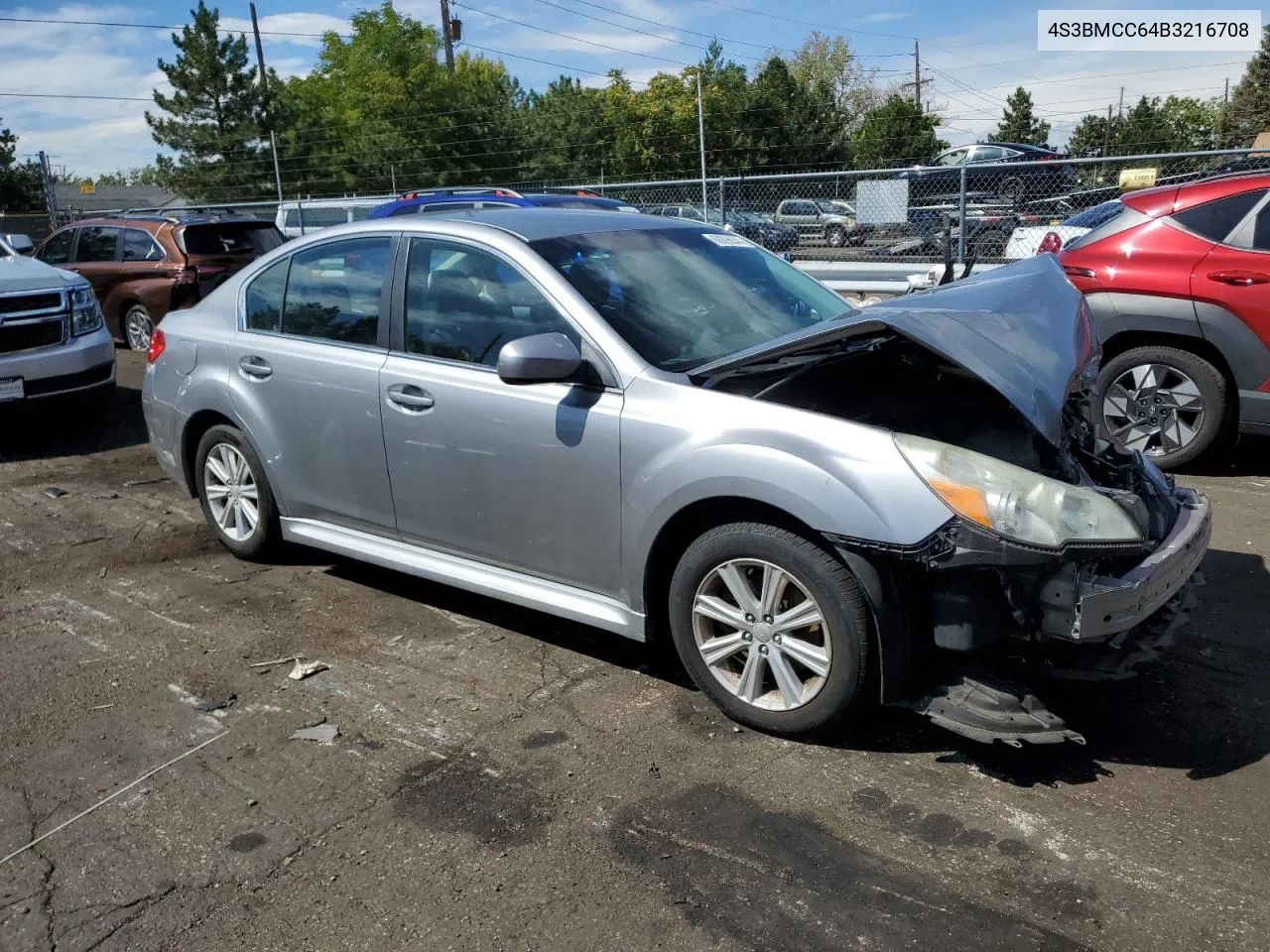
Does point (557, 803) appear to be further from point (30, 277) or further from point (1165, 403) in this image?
point (30, 277)

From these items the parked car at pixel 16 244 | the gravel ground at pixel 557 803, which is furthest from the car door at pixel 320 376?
the parked car at pixel 16 244

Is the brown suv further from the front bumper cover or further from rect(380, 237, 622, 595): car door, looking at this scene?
the front bumper cover

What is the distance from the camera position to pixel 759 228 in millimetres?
14805

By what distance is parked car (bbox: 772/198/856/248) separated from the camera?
13.9 metres

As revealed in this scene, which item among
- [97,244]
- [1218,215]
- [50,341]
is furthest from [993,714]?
[97,244]

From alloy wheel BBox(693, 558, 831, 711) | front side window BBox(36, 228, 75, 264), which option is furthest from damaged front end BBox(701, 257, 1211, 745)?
front side window BBox(36, 228, 75, 264)

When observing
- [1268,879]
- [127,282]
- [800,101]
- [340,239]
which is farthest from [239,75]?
[1268,879]

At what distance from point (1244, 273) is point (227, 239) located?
10569 mm

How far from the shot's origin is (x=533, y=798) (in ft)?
11.0

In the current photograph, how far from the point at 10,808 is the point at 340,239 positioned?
8.54 feet

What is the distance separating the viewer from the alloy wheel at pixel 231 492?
17.5 ft

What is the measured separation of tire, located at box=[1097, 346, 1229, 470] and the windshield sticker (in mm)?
2716

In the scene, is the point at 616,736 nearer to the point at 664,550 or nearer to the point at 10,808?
the point at 664,550

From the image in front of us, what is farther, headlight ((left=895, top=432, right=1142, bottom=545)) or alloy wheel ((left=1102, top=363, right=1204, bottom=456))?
alloy wheel ((left=1102, top=363, right=1204, bottom=456))
